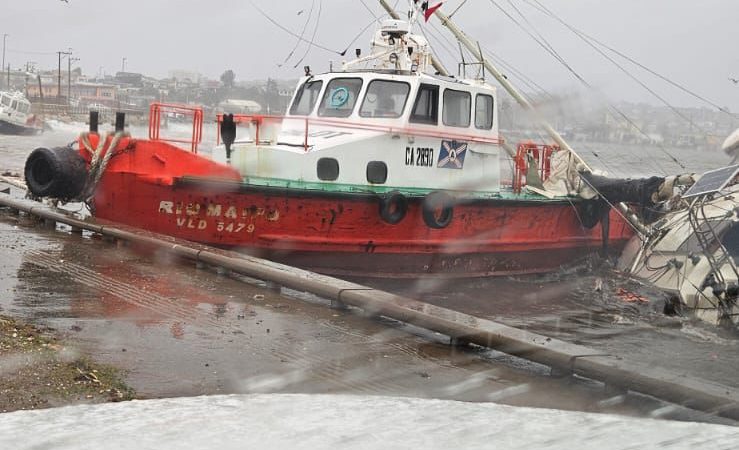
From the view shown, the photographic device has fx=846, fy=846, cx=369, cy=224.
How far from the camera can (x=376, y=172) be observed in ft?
36.1

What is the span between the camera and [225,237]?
33.1ft

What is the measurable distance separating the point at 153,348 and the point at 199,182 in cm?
468

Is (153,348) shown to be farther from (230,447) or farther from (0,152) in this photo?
(0,152)

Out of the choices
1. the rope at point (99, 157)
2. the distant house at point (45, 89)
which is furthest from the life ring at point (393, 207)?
the distant house at point (45, 89)

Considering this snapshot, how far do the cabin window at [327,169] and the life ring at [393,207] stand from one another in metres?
0.72

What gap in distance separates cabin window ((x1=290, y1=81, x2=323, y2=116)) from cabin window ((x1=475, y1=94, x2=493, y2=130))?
90.4 inches

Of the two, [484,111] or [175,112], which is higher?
[484,111]

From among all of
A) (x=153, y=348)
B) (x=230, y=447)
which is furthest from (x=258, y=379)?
(x=230, y=447)

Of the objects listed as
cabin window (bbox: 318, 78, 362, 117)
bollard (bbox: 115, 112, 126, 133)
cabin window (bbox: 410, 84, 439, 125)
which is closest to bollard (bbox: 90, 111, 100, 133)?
bollard (bbox: 115, 112, 126, 133)

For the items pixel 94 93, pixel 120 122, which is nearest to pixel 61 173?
pixel 120 122

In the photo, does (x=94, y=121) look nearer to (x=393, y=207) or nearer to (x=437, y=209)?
(x=393, y=207)

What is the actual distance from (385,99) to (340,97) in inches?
25.6

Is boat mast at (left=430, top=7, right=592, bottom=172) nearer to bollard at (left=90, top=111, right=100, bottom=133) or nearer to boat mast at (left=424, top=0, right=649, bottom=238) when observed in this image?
boat mast at (left=424, top=0, right=649, bottom=238)

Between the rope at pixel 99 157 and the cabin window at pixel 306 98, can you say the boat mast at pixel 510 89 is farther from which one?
the rope at pixel 99 157
